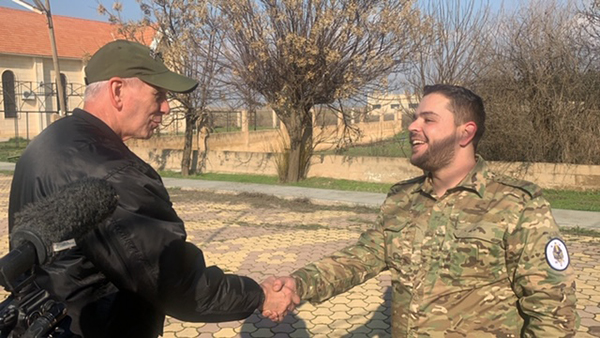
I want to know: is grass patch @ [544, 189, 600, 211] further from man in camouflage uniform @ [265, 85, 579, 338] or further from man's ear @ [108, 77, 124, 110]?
man's ear @ [108, 77, 124, 110]

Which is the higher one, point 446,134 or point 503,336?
point 446,134

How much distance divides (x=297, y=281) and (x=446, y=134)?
39.7 inches

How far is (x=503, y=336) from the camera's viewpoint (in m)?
2.13

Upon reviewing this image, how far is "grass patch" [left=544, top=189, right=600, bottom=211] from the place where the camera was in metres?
11.4

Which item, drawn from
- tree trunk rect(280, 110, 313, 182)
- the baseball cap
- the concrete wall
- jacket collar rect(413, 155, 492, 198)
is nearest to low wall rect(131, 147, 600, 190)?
tree trunk rect(280, 110, 313, 182)

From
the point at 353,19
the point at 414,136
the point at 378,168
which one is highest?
the point at 353,19

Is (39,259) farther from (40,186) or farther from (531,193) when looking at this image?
(531,193)

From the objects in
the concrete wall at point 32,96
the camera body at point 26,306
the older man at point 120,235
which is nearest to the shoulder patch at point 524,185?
the older man at point 120,235

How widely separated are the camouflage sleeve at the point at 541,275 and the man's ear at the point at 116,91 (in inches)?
66.2

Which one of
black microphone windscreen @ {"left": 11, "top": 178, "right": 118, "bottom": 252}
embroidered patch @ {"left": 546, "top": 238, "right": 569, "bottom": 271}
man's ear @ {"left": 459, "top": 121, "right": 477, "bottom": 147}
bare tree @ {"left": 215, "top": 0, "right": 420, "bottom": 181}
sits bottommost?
embroidered patch @ {"left": 546, "top": 238, "right": 569, "bottom": 271}

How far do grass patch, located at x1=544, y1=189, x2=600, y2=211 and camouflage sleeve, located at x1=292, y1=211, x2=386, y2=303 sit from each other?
33.9 feet

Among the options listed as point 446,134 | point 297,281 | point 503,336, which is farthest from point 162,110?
point 503,336

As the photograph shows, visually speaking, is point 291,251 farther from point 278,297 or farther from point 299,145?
point 299,145

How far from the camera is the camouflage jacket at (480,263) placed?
77.9 inches
